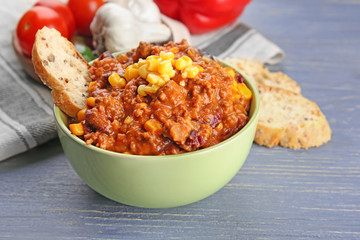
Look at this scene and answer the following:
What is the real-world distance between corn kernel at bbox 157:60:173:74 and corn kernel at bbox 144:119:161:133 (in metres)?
0.27

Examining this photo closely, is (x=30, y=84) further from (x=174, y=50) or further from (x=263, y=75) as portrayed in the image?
(x=263, y=75)

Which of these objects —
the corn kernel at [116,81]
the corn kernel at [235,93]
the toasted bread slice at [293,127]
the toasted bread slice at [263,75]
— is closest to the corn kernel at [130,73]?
the corn kernel at [116,81]

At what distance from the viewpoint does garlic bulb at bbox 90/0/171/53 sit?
3.56m

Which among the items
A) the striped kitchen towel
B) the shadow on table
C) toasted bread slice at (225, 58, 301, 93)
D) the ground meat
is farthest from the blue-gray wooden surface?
the ground meat

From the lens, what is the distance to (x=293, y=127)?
3.13 metres

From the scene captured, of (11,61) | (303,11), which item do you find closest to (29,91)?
(11,61)

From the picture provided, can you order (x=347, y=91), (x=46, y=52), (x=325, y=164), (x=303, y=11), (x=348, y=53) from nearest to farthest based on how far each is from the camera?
(x=46, y=52)
(x=325, y=164)
(x=347, y=91)
(x=348, y=53)
(x=303, y=11)

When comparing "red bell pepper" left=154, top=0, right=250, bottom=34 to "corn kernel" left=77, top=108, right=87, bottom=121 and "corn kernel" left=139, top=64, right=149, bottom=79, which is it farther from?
"corn kernel" left=77, top=108, right=87, bottom=121

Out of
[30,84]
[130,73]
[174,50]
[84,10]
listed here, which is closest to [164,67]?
[130,73]

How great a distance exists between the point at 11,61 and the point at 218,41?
2067 millimetres

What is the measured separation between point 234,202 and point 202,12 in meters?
2.44

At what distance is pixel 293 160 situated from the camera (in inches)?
119

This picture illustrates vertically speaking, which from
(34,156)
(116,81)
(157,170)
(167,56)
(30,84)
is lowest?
(34,156)

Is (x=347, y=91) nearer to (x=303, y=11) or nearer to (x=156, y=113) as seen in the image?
(x=303, y=11)
